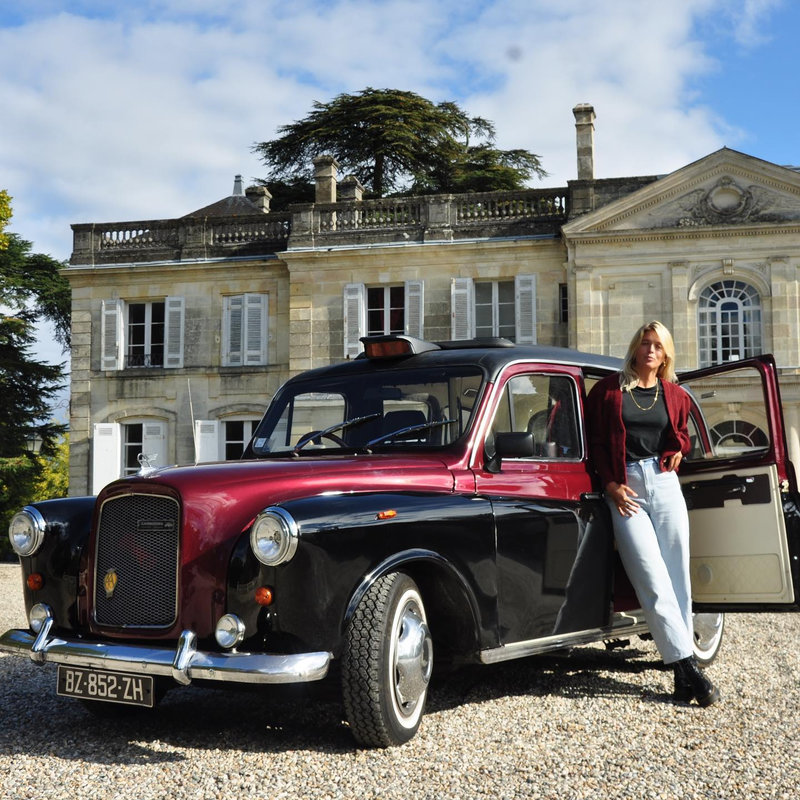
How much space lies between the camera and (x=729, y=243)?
2431cm

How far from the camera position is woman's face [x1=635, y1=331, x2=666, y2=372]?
6.22 m

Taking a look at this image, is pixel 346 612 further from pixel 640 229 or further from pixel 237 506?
pixel 640 229

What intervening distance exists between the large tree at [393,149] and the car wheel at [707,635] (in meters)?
29.8

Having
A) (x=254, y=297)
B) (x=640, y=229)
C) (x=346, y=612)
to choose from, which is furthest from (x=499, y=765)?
(x=254, y=297)

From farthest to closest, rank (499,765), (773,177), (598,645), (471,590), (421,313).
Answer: (421,313), (773,177), (598,645), (471,590), (499,765)

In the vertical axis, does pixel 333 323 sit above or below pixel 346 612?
above

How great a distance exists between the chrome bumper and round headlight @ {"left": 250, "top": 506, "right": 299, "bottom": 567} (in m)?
0.41

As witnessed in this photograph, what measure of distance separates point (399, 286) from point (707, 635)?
20.0 metres

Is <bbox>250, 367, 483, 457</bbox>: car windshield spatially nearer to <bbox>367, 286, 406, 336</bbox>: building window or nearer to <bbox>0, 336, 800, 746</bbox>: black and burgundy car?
<bbox>0, 336, 800, 746</bbox>: black and burgundy car

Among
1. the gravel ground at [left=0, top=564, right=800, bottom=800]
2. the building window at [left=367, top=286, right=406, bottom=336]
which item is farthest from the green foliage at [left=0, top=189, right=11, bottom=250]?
the gravel ground at [left=0, top=564, right=800, bottom=800]

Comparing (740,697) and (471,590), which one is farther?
(740,697)

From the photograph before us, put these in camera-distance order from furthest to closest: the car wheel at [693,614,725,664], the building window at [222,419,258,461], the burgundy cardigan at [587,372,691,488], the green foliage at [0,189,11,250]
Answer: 1. the building window at [222,419,258,461]
2. the green foliage at [0,189,11,250]
3. the car wheel at [693,614,725,664]
4. the burgundy cardigan at [587,372,691,488]

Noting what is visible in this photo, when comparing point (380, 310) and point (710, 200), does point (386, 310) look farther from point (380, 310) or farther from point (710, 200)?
point (710, 200)

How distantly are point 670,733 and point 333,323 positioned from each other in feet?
72.1
